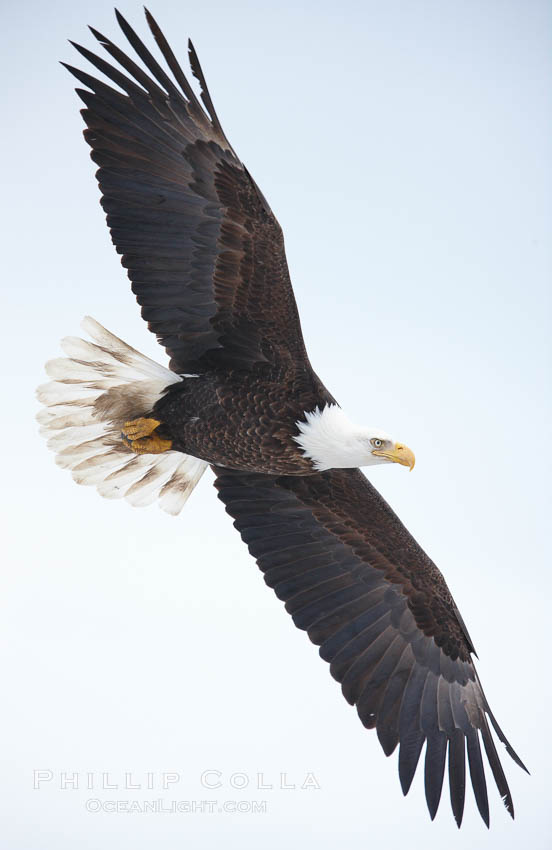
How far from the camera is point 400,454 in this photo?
19.9ft

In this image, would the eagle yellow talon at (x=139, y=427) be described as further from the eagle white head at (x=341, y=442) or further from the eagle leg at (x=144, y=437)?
the eagle white head at (x=341, y=442)

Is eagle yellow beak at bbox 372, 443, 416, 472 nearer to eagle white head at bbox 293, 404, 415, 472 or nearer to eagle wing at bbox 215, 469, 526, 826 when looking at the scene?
eagle white head at bbox 293, 404, 415, 472

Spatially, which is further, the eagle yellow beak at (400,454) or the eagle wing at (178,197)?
the eagle yellow beak at (400,454)

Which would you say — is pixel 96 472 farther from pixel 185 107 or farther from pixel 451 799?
pixel 451 799

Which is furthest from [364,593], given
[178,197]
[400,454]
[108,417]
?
[178,197]

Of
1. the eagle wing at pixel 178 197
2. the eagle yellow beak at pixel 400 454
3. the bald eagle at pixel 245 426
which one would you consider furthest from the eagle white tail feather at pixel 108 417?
the eagle yellow beak at pixel 400 454

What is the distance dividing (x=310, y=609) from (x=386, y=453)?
1289 millimetres

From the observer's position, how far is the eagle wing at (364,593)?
262 inches

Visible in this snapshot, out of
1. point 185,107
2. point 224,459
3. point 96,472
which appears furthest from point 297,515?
point 185,107

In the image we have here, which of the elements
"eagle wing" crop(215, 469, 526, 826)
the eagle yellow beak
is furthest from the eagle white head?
"eagle wing" crop(215, 469, 526, 826)

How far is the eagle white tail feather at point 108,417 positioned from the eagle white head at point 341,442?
845 millimetres

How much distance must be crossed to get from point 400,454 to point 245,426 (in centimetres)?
87

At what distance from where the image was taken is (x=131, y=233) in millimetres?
5895

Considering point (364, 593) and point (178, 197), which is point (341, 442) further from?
point (178, 197)
